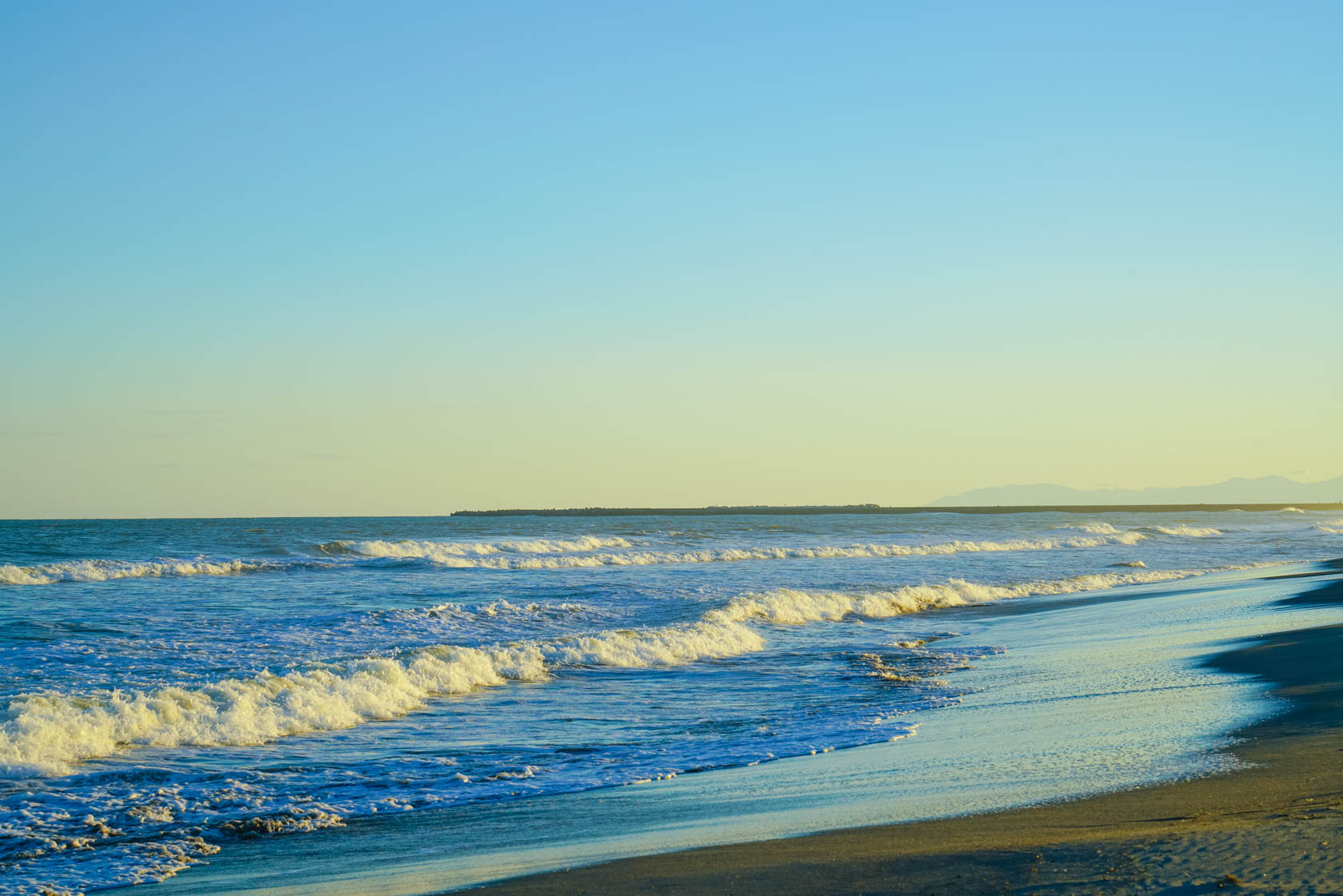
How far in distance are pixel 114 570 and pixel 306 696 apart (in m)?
23.6

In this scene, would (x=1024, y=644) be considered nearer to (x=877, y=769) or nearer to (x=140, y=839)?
(x=877, y=769)

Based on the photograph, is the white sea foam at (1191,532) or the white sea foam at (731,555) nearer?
the white sea foam at (731,555)

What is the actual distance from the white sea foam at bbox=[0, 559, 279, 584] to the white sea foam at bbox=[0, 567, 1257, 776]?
1995 cm

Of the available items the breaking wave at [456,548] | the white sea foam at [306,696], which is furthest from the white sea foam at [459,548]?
the white sea foam at [306,696]

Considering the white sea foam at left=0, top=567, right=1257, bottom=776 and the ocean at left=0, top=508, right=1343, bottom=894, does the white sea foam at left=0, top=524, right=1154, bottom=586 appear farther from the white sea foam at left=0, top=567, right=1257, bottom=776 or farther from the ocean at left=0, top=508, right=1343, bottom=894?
the white sea foam at left=0, top=567, right=1257, bottom=776

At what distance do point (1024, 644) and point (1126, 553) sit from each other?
31830 millimetres

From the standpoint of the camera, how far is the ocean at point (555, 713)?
22.5 ft

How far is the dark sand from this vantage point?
440 centimetres

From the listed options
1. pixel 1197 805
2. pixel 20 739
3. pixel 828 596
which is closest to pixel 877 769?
pixel 1197 805

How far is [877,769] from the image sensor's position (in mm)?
8008

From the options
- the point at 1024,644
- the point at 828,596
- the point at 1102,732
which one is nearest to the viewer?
the point at 1102,732

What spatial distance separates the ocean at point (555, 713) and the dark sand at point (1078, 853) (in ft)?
1.44

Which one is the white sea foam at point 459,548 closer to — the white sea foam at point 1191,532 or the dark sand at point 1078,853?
the dark sand at point 1078,853

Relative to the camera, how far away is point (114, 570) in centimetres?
3122
